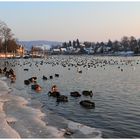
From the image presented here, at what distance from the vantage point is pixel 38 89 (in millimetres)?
39500

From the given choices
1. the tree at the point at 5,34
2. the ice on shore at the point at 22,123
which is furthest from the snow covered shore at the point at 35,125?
the tree at the point at 5,34

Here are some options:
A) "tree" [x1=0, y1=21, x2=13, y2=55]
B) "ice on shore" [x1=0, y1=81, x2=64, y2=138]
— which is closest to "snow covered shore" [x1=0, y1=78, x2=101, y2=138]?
"ice on shore" [x1=0, y1=81, x2=64, y2=138]

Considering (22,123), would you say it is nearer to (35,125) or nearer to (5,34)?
(35,125)

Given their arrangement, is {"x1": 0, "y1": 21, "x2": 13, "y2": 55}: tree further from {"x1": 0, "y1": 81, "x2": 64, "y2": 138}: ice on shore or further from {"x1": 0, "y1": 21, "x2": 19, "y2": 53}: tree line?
{"x1": 0, "y1": 81, "x2": 64, "y2": 138}: ice on shore

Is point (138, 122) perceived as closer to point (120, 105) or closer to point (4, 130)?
point (120, 105)

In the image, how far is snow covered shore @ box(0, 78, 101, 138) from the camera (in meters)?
18.3

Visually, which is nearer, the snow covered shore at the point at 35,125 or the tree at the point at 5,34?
the snow covered shore at the point at 35,125

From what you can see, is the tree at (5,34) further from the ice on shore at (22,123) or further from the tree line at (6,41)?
the ice on shore at (22,123)

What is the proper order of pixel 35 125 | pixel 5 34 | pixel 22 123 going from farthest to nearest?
pixel 5 34 < pixel 22 123 < pixel 35 125

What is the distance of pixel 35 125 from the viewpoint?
813 inches

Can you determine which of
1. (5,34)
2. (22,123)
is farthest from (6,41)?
(22,123)

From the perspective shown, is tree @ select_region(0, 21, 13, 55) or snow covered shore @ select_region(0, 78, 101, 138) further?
tree @ select_region(0, 21, 13, 55)

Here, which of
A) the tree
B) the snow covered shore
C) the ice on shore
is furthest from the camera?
the tree

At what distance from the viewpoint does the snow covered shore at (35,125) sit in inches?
721
